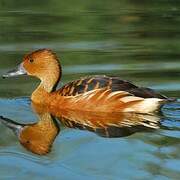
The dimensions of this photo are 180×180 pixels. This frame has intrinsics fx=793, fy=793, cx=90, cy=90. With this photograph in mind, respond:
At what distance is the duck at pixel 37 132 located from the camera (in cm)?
934

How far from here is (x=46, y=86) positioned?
38.7ft

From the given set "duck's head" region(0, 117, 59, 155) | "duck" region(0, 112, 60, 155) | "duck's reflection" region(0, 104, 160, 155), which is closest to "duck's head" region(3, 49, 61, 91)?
"duck's reflection" region(0, 104, 160, 155)

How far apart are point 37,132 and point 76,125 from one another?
52cm

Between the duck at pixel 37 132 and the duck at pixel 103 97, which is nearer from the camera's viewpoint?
the duck at pixel 37 132

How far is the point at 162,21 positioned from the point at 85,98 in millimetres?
7348

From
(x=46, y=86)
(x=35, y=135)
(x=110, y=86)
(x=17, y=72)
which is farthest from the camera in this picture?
(x=17, y=72)

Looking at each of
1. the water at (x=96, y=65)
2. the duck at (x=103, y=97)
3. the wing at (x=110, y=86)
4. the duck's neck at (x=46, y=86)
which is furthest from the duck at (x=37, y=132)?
the duck's neck at (x=46, y=86)

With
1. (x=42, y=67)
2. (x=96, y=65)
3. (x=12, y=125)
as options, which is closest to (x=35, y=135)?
(x=12, y=125)

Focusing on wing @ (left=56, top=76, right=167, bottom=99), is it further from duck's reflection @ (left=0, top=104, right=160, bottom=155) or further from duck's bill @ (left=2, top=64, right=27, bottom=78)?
→ duck's bill @ (left=2, top=64, right=27, bottom=78)

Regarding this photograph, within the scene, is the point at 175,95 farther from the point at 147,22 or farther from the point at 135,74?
the point at 147,22

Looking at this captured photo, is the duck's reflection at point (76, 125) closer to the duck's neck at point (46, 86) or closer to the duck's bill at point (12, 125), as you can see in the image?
the duck's bill at point (12, 125)

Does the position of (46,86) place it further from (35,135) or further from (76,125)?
(35,135)

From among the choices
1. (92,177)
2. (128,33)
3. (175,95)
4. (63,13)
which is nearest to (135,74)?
(175,95)

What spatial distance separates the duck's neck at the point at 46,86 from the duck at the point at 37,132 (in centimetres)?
73
